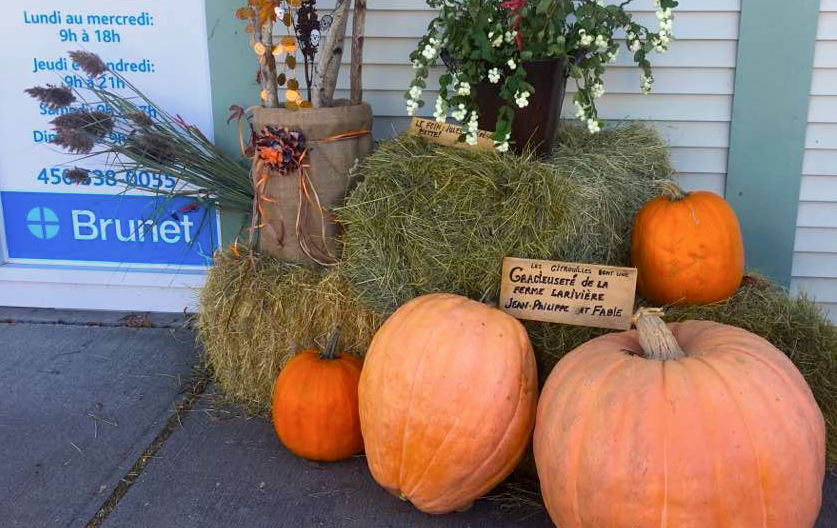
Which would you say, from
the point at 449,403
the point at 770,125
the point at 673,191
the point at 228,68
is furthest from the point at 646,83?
the point at 228,68

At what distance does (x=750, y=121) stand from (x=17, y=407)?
10.4 ft

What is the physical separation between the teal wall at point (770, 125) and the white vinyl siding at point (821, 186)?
0.05 m

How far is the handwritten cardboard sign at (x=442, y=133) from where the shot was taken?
8.70ft

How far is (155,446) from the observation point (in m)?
2.71

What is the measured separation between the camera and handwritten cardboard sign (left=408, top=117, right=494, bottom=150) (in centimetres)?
265

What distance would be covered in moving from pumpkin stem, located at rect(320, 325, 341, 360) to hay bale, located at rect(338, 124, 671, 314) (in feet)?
0.56

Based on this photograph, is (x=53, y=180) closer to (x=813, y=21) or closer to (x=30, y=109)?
(x=30, y=109)

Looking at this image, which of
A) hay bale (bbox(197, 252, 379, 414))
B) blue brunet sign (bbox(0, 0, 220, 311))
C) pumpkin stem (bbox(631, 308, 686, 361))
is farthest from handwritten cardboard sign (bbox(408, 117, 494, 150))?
blue brunet sign (bbox(0, 0, 220, 311))

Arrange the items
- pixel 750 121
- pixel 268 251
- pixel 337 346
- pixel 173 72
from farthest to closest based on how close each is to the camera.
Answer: pixel 173 72, pixel 750 121, pixel 268 251, pixel 337 346

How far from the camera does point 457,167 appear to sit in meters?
2.54

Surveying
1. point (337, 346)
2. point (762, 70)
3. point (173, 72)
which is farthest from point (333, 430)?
point (762, 70)

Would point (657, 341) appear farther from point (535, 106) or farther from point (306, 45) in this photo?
point (306, 45)

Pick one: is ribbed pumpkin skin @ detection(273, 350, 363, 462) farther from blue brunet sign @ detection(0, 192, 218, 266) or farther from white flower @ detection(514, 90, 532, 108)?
blue brunet sign @ detection(0, 192, 218, 266)

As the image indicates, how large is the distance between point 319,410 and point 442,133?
1.09 meters
